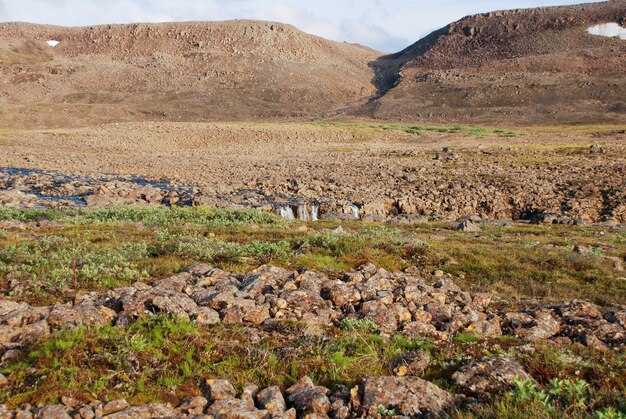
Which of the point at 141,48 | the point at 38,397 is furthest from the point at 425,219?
the point at 141,48

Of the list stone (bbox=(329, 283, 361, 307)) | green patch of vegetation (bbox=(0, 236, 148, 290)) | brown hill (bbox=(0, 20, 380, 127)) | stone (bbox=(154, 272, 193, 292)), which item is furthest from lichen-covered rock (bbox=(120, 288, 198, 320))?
brown hill (bbox=(0, 20, 380, 127))

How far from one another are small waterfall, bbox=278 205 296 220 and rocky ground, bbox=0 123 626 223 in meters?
0.12

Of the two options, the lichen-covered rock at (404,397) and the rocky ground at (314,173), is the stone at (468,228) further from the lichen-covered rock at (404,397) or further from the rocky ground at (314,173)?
the lichen-covered rock at (404,397)

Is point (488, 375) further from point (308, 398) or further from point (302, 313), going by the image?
point (302, 313)

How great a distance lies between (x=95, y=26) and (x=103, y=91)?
108 feet

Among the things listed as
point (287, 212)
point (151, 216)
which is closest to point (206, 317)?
point (151, 216)

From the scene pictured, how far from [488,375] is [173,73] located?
99.5 metres

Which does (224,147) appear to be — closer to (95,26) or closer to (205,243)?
(205,243)

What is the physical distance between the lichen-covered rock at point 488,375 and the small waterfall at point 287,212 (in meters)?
18.0

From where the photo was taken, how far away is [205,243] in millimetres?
12141

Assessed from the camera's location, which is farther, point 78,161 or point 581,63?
point 581,63

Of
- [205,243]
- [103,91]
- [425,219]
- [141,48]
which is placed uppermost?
[141,48]

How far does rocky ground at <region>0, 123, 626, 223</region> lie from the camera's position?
78.2 feet

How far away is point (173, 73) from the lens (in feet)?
317
